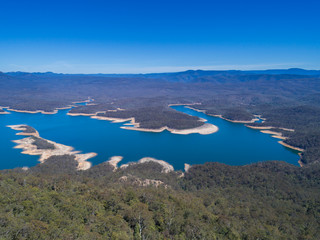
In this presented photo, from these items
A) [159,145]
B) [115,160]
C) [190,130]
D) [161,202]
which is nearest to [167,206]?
[161,202]

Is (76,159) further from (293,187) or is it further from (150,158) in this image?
(293,187)

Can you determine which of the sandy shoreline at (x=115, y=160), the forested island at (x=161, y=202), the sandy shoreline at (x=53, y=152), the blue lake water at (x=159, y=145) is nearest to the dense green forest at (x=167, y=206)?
the forested island at (x=161, y=202)

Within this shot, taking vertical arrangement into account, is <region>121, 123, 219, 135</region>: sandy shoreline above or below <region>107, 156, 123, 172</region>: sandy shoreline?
below

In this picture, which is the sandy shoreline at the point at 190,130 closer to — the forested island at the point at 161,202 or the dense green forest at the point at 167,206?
the forested island at the point at 161,202

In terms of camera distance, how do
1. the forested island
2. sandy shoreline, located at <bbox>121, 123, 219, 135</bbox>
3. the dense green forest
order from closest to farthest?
the dense green forest, the forested island, sandy shoreline, located at <bbox>121, 123, 219, 135</bbox>

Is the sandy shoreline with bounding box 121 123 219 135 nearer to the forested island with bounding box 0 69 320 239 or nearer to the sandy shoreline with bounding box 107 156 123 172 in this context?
the sandy shoreline with bounding box 107 156 123 172

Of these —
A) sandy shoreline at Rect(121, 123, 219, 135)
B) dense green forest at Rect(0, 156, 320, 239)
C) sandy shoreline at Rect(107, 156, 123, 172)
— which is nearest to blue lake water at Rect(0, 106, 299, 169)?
sandy shoreline at Rect(107, 156, 123, 172)

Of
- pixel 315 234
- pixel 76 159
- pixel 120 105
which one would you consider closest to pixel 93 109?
pixel 120 105
